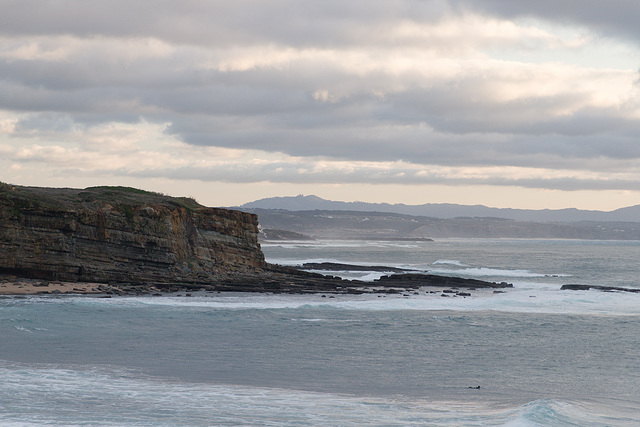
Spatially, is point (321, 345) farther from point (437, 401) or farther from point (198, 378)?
point (437, 401)

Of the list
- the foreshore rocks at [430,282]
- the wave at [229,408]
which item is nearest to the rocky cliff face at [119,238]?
the foreshore rocks at [430,282]

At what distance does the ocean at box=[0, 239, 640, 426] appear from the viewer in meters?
13.1

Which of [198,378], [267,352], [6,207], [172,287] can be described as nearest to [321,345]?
[267,352]

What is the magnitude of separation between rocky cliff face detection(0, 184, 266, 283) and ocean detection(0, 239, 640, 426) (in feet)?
16.4

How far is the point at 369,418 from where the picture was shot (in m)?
12.8

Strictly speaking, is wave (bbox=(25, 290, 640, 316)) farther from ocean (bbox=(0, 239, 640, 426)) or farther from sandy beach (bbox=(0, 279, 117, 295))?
sandy beach (bbox=(0, 279, 117, 295))

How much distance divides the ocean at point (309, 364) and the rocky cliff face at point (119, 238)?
501cm

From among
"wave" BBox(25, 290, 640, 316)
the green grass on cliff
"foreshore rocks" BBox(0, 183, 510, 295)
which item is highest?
the green grass on cliff

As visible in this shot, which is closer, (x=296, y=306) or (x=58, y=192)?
(x=296, y=306)

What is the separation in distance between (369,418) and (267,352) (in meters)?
7.46

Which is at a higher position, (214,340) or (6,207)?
(6,207)

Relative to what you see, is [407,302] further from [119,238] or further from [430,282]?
[119,238]

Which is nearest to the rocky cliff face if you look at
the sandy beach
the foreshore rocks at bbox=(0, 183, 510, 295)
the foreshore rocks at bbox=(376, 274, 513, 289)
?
the foreshore rocks at bbox=(0, 183, 510, 295)

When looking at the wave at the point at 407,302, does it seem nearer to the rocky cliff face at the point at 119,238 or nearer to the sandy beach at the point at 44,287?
the sandy beach at the point at 44,287
